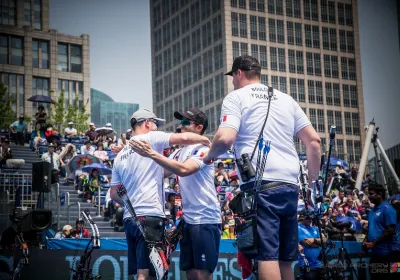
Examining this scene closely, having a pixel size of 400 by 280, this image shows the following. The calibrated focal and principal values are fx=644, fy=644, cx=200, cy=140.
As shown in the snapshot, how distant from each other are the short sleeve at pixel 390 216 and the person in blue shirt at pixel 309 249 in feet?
3.81

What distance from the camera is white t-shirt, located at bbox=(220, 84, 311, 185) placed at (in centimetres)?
552

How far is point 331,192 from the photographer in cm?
2655

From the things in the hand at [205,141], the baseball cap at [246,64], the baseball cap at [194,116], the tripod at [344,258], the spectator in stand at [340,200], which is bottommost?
the tripod at [344,258]

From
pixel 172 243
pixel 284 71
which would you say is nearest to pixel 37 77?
pixel 284 71

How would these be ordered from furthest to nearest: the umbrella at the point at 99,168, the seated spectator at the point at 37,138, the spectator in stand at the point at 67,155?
1. the seated spectator at the point at 37,138
2. the spectator in stand at the point at 67,155
3. the umbrella at the point at 99,168

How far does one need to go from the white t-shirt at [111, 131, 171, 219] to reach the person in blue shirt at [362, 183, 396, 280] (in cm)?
584

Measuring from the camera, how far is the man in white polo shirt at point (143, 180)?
661cm

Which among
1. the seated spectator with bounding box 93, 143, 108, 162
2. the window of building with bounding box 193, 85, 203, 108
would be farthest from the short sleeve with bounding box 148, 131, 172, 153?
the window of building with bounding box 193, 85, 203, 108

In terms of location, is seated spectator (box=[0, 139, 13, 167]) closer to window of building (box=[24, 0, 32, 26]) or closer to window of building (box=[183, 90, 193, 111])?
window of building (box=[24, 0, 32, 26])

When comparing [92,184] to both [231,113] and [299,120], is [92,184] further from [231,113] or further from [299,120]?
[231,113]

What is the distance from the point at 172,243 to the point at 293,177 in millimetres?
1921

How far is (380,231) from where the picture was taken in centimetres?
1152

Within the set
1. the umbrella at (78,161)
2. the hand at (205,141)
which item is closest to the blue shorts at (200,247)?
the hand at (205,141)

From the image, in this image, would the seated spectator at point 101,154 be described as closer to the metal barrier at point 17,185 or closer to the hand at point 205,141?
the metal barrier at point 17,185
